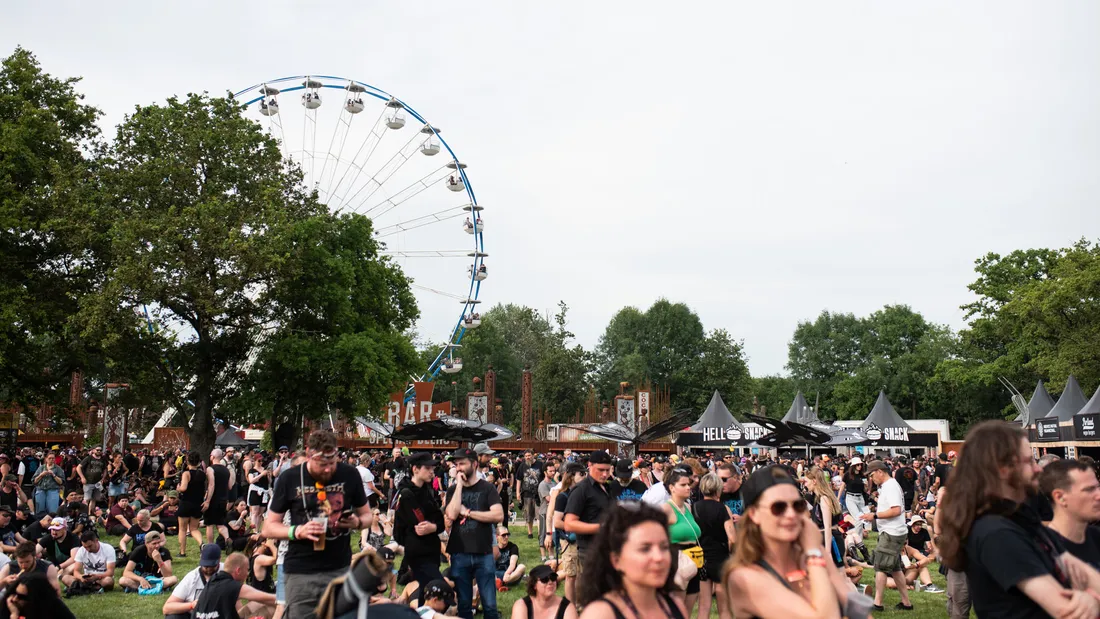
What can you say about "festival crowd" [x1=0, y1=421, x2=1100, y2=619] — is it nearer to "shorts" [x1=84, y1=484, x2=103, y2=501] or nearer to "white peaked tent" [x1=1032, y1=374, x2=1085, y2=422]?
"shorts" [x1=84, y1=484, x2=103, y2=501]

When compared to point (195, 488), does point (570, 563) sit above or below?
below

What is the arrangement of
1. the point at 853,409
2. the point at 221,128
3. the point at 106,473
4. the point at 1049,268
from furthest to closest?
the point at 853,409 → the point at 1049,268 → the point at 221,128 → the point at 106,473

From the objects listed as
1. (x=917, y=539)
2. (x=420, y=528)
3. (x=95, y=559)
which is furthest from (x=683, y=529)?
(x=95, y=559)

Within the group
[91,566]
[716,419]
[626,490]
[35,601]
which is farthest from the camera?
[716,419]

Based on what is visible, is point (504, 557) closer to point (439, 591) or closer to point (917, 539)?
point (439, 591)

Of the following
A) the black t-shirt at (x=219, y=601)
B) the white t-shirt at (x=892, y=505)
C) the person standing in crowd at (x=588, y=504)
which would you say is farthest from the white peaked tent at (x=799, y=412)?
the black t-shirt at (x=219, y=601)

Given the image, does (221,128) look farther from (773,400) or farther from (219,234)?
(773,400)

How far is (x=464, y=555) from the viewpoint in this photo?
8.33 meters

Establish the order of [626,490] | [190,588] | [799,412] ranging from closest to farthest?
[190,588]
[626,490]
[799,412]

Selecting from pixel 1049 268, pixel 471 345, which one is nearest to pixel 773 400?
pixel 471 345

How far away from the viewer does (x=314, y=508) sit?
6.07 meters

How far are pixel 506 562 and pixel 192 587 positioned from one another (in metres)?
4.69

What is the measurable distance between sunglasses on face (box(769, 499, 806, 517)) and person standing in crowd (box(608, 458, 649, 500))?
227 inches

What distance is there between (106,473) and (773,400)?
276 ft
